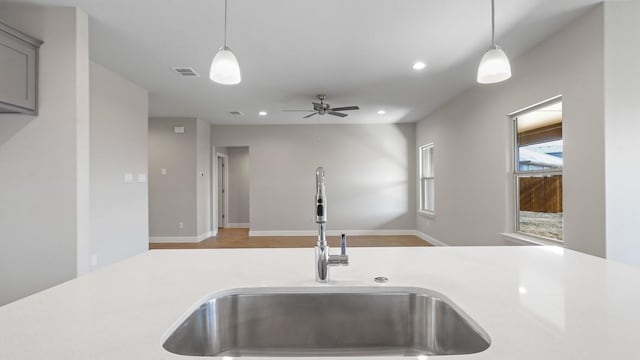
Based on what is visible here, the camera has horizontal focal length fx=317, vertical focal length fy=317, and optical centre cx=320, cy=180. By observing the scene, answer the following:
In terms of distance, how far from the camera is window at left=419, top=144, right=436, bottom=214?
22.5 ft

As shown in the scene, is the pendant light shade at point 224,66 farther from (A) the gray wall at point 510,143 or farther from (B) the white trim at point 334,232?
(B) the white trim at point 334,232

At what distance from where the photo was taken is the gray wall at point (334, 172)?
7383 mm

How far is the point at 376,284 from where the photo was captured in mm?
964

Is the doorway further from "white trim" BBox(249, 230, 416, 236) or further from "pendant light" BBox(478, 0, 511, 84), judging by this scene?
"pendant light" BBox(478, 0, 511, 84)

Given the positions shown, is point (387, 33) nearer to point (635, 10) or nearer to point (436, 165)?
point (635, 10)

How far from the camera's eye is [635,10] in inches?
94.5

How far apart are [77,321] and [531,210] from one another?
4.05 meters

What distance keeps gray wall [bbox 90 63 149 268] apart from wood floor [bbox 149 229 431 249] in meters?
1.82

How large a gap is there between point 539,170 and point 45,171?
4.60 metres

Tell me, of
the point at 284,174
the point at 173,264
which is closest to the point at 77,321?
the point at 173,264

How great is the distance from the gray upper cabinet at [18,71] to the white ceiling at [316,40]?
39cm

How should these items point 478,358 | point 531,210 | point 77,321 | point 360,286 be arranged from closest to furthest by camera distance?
point 478,358, point 77,321, point 360,286, point 531,210

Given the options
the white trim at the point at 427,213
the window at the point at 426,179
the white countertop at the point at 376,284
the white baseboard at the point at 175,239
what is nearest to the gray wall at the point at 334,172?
the window at the point at 426,179

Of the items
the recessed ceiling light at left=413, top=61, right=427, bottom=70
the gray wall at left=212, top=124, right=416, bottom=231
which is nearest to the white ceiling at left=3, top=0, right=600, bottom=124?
the recessed ceiling light at left=413, top=61, right=427, bottom=70
